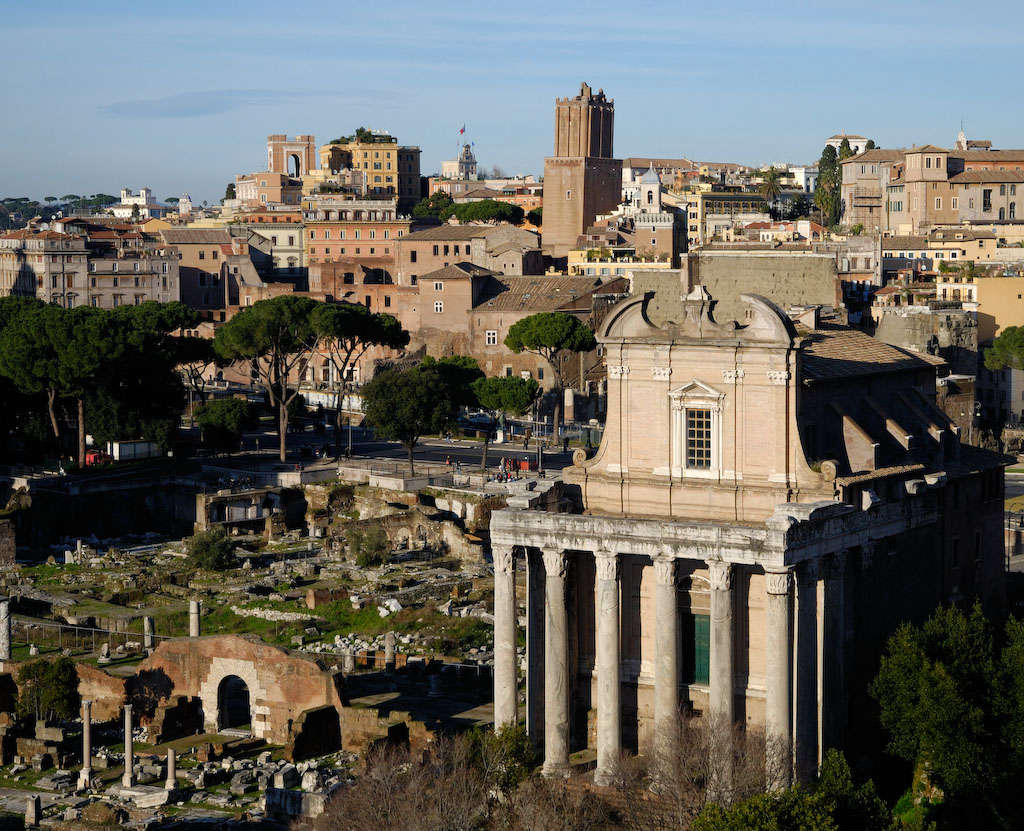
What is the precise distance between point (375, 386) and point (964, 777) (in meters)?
43.9

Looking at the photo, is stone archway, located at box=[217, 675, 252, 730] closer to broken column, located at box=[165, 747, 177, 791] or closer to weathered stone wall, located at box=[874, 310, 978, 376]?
broken column, located at box=[165, 747, 177, 791]

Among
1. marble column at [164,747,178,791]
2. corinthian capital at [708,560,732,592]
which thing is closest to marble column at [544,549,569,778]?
corinthian capital at [708,560,732,592]

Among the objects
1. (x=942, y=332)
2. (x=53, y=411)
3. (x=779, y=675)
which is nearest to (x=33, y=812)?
(x=779, y=675)

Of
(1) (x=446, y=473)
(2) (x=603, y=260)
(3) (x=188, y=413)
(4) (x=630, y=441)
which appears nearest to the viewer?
(4) (x=630, y=441)

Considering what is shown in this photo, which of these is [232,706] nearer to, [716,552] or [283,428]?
[716,552]

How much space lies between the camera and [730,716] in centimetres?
3538

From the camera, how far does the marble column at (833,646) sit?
36.2 m

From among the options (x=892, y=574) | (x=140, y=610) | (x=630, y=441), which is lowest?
(x=140, y=610)

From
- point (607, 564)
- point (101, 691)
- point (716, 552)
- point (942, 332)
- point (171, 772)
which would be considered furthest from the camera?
point (942, 332)

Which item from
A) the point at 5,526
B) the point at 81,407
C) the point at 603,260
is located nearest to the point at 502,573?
the point at 5,526

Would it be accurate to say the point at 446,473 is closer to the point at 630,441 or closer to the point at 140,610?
the point at 140,610

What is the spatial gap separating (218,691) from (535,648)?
11.2 m

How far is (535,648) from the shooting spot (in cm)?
3809

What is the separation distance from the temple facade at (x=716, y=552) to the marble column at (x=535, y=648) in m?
0.04
